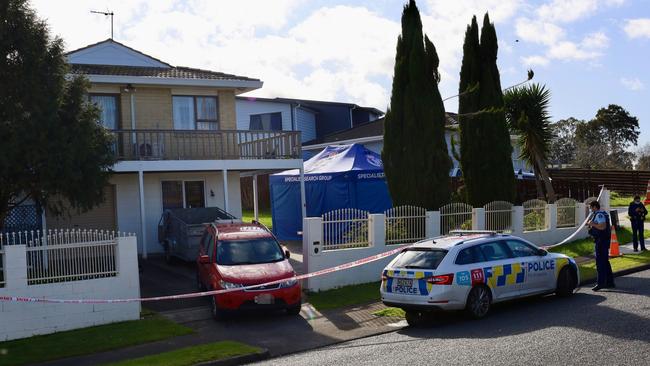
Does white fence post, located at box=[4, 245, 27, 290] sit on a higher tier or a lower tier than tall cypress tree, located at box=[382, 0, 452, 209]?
lower

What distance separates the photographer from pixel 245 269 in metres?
12.5

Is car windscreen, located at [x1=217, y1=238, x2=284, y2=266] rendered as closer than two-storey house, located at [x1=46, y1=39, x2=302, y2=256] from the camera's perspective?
Yes

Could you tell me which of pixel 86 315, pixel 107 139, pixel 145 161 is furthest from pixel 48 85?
pixel 145 161

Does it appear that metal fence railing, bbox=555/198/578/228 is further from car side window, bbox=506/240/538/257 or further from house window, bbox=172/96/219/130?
house window, bbox=172/96/219/130

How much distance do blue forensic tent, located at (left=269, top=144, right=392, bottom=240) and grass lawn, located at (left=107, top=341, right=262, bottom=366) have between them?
1294cm

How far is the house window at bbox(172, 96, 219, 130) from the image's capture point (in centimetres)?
2109

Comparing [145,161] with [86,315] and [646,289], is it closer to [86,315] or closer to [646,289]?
[86,315]

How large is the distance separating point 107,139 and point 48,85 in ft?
5.66

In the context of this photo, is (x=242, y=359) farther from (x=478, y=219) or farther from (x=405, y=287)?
(x=478, y=219)

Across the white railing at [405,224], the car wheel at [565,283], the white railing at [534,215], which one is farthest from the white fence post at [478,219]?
the car wheel at [565,283]

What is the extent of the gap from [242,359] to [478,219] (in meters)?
10.4

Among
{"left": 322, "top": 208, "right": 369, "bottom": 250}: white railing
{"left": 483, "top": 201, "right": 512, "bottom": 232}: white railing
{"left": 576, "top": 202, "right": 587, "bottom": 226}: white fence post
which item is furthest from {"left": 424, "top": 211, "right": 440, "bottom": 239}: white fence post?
{"left": 576, "top": 202, "right": 587, "bottom": 226}: white fence post

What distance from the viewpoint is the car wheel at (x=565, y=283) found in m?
12.9

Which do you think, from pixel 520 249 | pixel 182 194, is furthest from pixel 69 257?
pixel 182 194
